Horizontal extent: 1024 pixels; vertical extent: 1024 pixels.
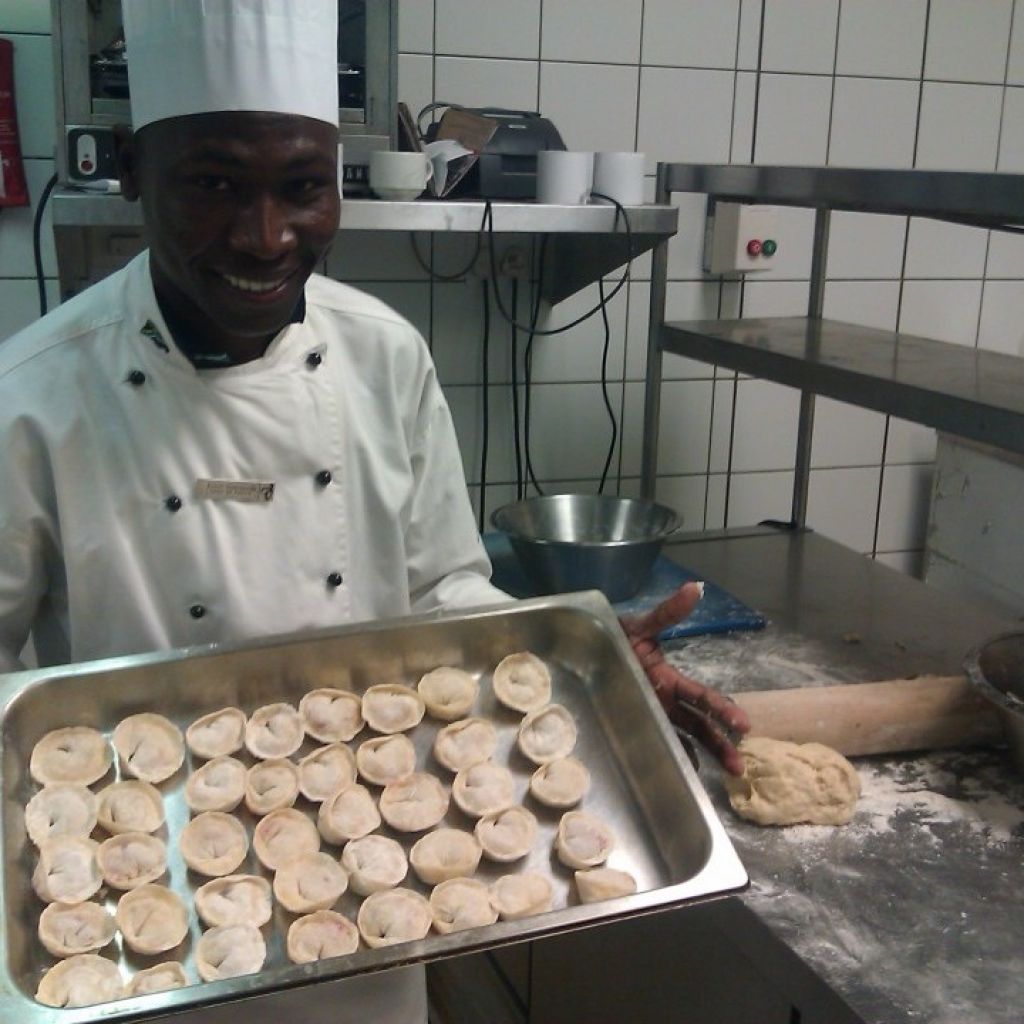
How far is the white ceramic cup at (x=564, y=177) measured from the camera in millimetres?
1765

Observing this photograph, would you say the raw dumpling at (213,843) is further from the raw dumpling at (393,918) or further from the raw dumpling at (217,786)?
the raw dumpling at (393,918)

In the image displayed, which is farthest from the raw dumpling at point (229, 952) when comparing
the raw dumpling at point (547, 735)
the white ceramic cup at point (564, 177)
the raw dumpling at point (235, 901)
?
the white ceramic cup at point (564, 177)

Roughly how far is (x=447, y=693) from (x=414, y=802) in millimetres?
142

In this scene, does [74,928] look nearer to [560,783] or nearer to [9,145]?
[560,783]

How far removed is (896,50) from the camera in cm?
232

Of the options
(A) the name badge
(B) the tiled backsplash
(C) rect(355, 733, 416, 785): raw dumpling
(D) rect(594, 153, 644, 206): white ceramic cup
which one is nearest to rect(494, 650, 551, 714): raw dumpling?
(C) rect(355, 733, 416, 785): raw dumpling

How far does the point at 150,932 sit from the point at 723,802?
0.67m

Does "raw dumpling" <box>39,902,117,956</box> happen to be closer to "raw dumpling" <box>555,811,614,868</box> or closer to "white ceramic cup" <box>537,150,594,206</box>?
"raw dumpling" <box>555,811,614,868</box>

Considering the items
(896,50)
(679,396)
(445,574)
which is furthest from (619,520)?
(896,50)

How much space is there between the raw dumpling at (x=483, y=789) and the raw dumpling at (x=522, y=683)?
0.09 metres

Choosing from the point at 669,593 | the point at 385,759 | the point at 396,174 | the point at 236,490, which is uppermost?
the point at 396,174

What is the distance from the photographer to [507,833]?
109 cm

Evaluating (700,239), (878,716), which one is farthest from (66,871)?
(700,239)

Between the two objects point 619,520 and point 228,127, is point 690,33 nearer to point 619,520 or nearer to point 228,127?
point 619,520
